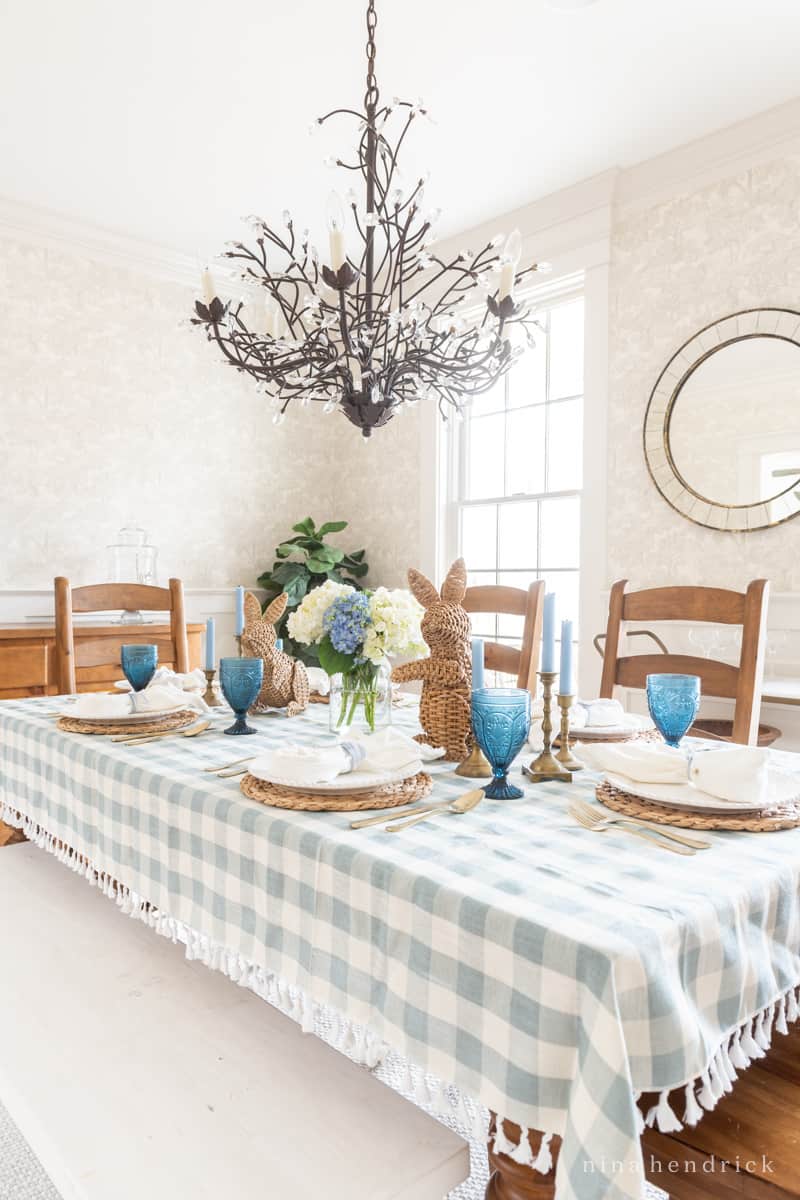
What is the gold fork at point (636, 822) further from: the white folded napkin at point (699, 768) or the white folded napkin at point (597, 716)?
the white folded napkin at point (597, 716)

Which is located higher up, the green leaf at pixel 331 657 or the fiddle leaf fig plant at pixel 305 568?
the fiddle leaf fig plant at pixel 305 568

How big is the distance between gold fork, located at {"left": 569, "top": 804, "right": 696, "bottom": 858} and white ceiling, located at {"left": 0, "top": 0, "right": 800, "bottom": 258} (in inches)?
93.4

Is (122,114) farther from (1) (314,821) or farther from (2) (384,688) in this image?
(1) (314,821)

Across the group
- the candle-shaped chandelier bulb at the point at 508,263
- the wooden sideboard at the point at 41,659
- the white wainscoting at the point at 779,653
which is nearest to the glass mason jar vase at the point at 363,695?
the candle-shaped chandelier bulb at the point at 508,263

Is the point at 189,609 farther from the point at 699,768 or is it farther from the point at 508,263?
the point at 699,768

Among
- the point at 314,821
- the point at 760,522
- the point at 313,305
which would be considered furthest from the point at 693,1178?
the point at 760,522

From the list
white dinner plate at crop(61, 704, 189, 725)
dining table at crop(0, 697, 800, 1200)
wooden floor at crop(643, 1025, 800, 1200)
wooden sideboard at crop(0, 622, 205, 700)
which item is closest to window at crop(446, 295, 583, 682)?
wooden sideboard at crop(0, 622, 205, 700)

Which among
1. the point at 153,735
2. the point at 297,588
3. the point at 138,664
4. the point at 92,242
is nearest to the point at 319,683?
the point at 138,664

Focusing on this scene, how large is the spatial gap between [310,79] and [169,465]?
76.7 inches

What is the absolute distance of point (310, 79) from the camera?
260 cm

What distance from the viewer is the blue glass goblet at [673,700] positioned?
1229 mm

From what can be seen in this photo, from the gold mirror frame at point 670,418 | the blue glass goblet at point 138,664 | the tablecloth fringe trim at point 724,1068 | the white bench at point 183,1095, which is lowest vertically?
the white bench at point 183,1095

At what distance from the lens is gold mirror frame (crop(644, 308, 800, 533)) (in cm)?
273

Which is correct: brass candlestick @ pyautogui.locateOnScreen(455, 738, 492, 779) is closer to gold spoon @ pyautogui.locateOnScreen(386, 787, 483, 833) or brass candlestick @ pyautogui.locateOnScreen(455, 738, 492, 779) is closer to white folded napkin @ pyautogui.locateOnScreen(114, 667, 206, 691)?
gold spoon @ pyautogui.locateOnScreen(386, 787, 483, 833)
